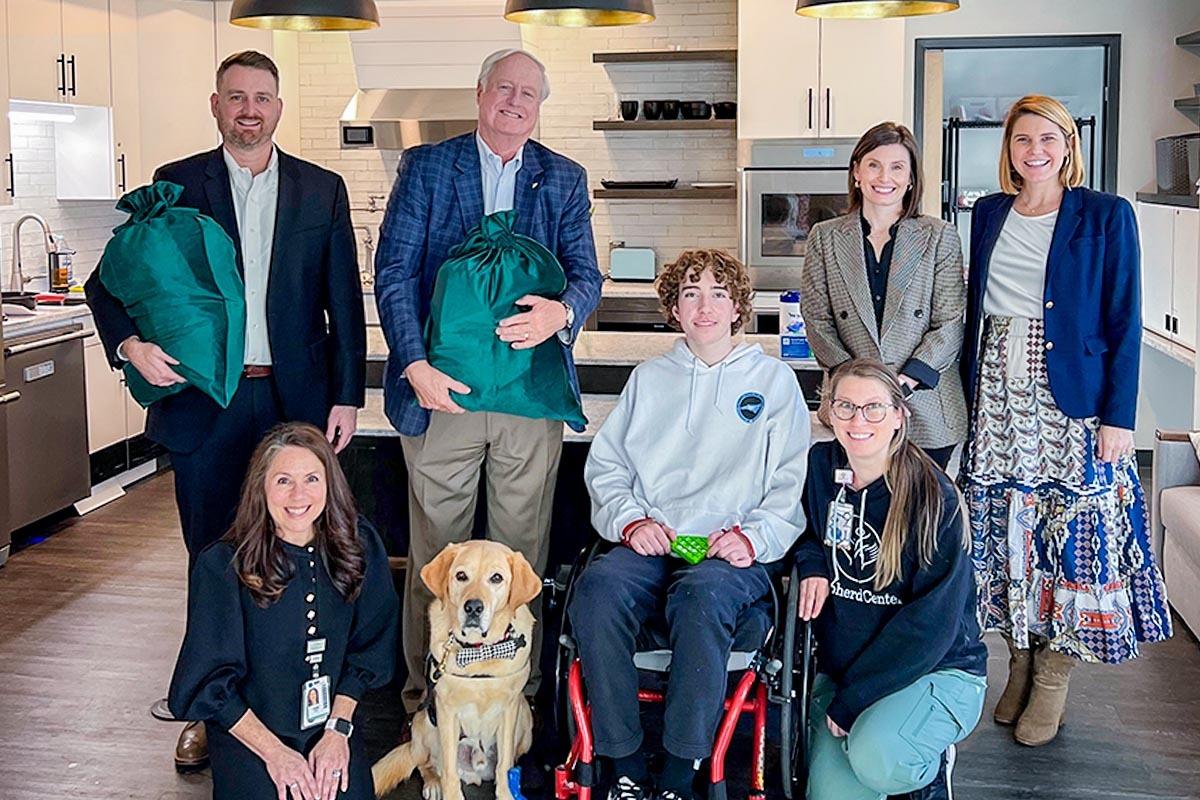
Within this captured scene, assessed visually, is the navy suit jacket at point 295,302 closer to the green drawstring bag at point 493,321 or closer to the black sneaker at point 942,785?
the green drawstring bag at point 493,321

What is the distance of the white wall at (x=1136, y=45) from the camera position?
6.82 metres

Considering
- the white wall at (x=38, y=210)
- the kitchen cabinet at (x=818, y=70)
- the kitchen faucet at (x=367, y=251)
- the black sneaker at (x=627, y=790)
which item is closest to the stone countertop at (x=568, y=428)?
the black sneaker at (x=627, y=790)

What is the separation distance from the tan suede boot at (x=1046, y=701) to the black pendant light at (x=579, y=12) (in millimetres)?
1978

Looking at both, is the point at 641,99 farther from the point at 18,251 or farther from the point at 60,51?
the point at 18,251

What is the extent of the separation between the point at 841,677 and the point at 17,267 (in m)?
4.68

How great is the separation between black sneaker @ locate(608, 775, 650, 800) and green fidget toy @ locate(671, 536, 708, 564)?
1.59ft

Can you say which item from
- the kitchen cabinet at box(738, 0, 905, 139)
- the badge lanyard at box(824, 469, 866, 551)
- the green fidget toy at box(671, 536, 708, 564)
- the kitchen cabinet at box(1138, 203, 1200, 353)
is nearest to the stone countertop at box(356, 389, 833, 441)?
the badge lanyard at box(824, 469, 866, 551)

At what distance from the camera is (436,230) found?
3.39 meters

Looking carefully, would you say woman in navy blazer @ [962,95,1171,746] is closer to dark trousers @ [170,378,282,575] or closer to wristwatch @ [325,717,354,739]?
wristwatch @ [325,717,354,739]

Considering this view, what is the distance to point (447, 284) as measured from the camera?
322 centimetres

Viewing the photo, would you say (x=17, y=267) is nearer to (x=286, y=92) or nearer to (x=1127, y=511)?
(x=286, y=92)

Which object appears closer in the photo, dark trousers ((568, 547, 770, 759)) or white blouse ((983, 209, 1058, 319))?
dark trousers ((568, 547, 770, 759))

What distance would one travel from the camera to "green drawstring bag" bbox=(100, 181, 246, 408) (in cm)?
318

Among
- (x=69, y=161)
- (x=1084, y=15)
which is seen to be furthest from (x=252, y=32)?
(x=1084, y=15)
